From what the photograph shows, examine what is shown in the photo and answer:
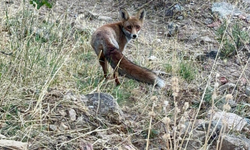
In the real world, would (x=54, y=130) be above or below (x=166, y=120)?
below

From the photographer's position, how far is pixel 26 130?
3.34 metres

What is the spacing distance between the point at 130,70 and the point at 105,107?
0.69m

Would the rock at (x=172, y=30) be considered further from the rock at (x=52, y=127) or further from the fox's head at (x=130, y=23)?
the rock at (x=52, y=127)

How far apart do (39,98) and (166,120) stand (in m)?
1.50

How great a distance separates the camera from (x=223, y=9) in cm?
800

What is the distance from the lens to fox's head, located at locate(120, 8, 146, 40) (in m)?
6.15

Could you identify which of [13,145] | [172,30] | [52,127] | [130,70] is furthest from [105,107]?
[172,30]

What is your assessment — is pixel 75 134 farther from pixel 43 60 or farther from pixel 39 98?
pixel 43 60

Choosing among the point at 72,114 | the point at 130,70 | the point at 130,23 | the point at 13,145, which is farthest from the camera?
the point at 130,23

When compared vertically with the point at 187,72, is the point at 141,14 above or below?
above

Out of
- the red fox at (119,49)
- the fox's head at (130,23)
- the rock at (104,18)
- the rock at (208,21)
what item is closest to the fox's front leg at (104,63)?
the red fox at (119,49)

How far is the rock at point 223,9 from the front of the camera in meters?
7.89

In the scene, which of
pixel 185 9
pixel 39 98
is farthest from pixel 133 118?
pixel 185 9

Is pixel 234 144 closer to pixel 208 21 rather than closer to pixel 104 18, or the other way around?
pixel 208 21
